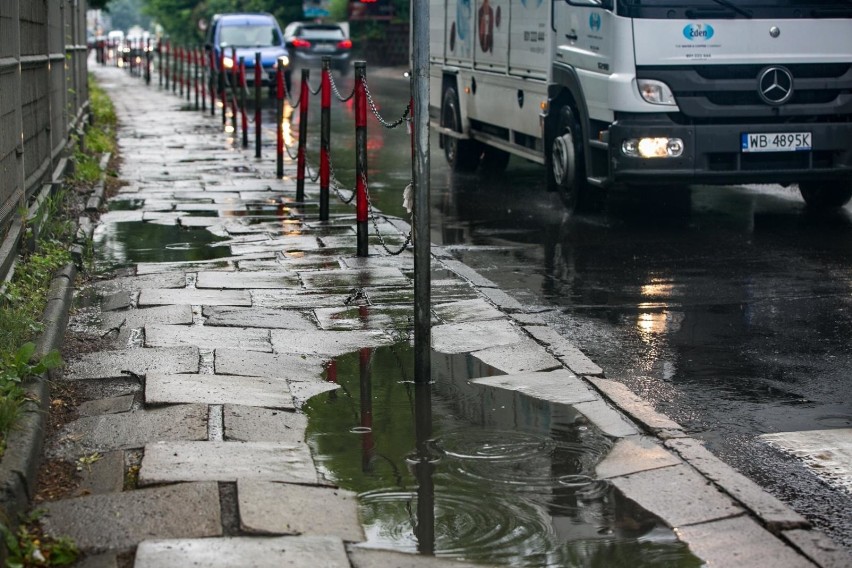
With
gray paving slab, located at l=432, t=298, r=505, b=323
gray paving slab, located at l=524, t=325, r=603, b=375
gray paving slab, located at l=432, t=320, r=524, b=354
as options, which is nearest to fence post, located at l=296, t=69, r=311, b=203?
gray paving slab, located at l=432, t=298, r=505, b=323

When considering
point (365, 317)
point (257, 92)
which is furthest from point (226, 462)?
point (257, 92)

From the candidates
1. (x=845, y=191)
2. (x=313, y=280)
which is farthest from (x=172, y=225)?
(x=845, y=191)

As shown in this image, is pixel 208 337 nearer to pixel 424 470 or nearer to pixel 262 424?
pixel 262 424

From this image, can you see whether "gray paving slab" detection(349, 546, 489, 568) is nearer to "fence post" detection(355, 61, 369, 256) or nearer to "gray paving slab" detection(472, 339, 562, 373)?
"gray paving slab" detection(472, 339, 562, 373)


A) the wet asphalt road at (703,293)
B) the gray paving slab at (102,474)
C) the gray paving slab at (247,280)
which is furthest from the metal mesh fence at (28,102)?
the wet asphalt road at (703,293)

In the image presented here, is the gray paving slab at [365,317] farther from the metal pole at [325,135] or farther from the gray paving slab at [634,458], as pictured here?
the metal pole at [325,135]

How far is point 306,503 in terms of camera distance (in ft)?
15.2

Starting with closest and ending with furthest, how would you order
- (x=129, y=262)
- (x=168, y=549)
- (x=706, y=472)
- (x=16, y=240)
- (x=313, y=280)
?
1. (x=168, y=549)
2. (x=706, y=472)
3. (x=16, y=240)
4. (x=313, y=280)
5. (x=129, y=262)

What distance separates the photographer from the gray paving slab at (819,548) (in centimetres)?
424

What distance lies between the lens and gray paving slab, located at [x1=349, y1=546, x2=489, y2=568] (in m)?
4.14

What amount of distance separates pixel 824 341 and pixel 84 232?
565 cm

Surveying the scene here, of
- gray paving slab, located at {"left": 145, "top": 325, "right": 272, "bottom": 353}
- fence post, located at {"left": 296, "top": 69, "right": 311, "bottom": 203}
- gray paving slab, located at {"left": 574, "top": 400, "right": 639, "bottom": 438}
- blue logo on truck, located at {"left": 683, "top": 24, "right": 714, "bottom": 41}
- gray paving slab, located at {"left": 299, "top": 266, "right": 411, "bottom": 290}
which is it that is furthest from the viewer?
fence post, located at {"left": 296, "top": 69, "right": 311, "bottom": 203}

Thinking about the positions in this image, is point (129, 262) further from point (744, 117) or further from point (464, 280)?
point (744, 117)

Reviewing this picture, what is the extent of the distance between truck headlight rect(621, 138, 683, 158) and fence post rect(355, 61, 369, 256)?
2.46 meters
